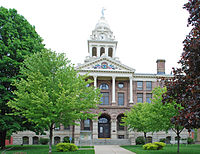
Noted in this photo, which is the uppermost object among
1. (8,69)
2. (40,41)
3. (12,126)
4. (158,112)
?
(40,41)

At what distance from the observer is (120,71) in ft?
161

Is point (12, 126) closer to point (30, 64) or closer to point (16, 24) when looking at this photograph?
point (30, 64)

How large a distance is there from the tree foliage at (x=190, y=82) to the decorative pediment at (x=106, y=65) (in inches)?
1405

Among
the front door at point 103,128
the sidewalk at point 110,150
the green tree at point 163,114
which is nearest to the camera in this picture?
the green tree at point 163,114

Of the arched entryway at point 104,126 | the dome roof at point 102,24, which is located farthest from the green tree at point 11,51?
the dome roof at point 102,24

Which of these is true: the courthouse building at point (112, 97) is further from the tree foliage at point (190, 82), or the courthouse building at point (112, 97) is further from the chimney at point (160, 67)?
the tree foliage at point (190, 82)

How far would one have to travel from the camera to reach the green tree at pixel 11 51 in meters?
24.2

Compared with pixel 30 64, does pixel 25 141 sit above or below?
below

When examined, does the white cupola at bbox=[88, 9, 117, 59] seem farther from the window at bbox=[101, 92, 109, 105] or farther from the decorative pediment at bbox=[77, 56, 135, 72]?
the window at bbox=[101, 92, 109, 105]

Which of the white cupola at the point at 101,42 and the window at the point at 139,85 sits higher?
the white cupola at the point at 101,42

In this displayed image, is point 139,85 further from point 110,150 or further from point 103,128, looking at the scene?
point 110,150

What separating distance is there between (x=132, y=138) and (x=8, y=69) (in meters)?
26.6

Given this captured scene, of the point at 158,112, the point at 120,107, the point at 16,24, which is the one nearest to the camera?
the point at 158,112

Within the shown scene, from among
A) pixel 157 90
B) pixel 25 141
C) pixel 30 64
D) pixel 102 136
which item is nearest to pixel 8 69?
pixel 30 64
